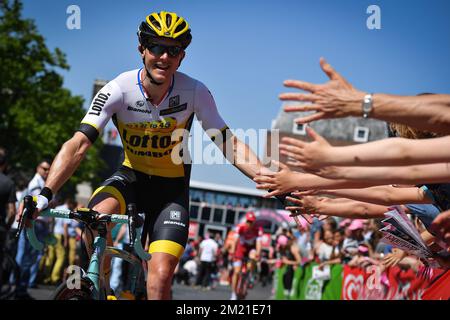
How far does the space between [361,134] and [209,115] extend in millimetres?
88957

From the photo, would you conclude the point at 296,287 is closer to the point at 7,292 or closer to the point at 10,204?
the point at 7,292

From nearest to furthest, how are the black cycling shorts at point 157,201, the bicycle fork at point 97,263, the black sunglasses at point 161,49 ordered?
1. the bicycle fork at point 97,263
2. the black cycling shorts at point 157,201
3. the black sunglasses at point 161,49

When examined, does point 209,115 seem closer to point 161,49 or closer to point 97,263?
point 161,49

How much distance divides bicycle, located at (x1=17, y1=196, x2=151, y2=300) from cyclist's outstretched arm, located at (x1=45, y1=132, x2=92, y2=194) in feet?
1.38

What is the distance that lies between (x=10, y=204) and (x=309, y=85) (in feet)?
23.0

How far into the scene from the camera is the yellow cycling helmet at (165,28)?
21.3ft

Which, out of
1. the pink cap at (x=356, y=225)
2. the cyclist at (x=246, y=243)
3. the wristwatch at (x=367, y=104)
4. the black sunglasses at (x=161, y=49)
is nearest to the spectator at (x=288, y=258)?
the cyclist at (x=246, y=243)

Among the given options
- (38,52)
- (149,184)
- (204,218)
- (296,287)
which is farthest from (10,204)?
(204,218)

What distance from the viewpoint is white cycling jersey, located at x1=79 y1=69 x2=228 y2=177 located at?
673cm

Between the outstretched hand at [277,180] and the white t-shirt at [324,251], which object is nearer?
the outstretched hand at [277,180]

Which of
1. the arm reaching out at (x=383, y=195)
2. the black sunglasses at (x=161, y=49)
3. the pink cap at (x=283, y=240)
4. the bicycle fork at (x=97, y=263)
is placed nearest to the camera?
the bicycle fork at (x=97, y=263)

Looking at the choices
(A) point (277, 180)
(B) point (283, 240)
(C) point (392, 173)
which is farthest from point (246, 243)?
(C) point (392, 173)

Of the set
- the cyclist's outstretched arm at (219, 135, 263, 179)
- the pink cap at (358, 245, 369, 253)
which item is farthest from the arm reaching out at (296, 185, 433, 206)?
the pink cap at (358, 245, 369, 253)

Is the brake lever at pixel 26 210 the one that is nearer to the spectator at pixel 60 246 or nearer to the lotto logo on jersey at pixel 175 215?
the lotto logo on jersey at pixel 175 215
